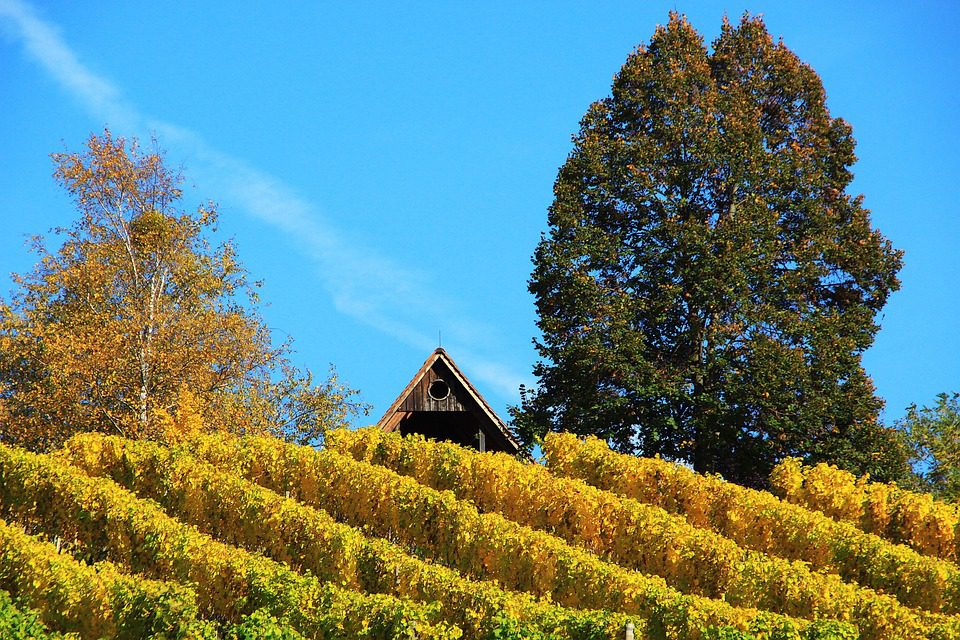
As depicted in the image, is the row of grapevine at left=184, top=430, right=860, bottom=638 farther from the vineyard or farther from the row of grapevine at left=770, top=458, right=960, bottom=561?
the row of grapevine at left=770, top=458, right=960, bottom=561

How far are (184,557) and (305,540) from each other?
2.91m

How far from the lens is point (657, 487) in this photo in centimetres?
3048

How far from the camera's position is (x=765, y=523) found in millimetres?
28547

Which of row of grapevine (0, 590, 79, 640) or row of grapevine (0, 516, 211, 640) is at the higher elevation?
row of grapevine (0, 516, 211, 640)

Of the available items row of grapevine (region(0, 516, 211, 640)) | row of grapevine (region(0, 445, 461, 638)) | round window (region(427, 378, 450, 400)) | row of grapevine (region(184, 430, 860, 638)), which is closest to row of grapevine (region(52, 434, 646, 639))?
row of grapevine (region(0, 445, 461, 638))

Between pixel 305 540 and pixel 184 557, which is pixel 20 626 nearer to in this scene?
pixel 184 557

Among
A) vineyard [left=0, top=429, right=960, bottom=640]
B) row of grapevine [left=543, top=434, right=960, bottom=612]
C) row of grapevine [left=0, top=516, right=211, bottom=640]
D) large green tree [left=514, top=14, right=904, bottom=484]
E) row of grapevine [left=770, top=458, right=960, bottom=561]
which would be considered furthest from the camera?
large green tree [left=514, top=14, right=904, bottom=484]

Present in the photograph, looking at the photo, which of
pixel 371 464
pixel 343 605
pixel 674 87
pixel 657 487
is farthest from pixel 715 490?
pixel 674 87

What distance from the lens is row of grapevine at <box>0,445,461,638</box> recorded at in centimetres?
2155

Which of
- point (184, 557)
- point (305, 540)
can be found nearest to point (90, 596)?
point (184, 557)

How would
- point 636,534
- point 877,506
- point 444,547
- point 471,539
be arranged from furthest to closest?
1. point 877,506
2. point 636,534
3. point 444,547
4. point 471,539

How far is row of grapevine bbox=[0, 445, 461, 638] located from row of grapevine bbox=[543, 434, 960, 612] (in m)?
9.22

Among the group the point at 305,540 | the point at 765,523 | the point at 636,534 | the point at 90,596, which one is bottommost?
the point at 90,596

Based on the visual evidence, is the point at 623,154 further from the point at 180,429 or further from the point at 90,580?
the point at 90,580
